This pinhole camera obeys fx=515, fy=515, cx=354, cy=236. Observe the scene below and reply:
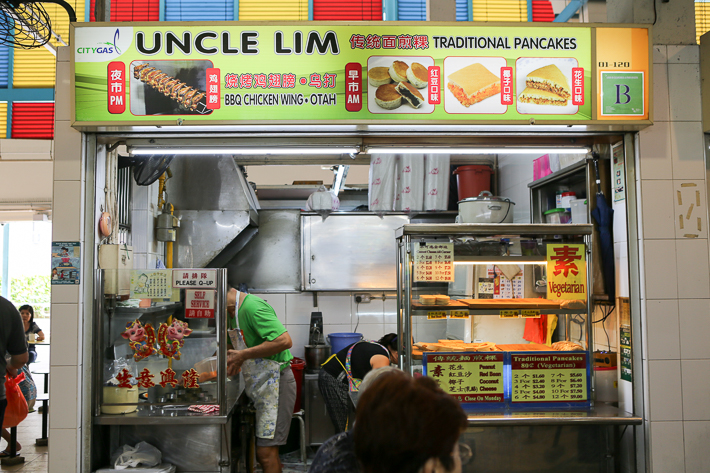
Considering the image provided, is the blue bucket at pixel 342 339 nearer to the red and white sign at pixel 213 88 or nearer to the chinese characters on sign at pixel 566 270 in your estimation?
the chinese characters on sign at pixel 566 270

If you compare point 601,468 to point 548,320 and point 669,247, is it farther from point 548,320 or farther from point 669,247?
point 669,247

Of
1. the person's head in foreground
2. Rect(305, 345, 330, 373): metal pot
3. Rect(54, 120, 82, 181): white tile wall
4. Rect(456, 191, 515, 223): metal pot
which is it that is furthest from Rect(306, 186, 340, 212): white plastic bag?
the person's head in foreground

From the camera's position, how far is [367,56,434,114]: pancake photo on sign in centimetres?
305

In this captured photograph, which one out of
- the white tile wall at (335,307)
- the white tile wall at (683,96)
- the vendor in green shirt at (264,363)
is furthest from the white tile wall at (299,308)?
the white tile wall at (683,96)

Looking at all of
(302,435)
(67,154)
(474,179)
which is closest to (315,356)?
A: (302,435)

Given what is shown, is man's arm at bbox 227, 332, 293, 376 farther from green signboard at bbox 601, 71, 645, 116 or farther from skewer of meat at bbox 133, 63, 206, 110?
green signboard at bbox 601, 71, 645, 116

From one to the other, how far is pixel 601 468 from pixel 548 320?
3.36 ft

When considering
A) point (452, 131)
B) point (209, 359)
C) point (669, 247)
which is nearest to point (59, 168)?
point (209, 359)

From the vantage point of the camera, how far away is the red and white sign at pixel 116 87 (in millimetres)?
3029

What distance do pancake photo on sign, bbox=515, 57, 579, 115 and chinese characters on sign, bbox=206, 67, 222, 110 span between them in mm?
1790

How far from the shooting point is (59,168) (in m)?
3.18

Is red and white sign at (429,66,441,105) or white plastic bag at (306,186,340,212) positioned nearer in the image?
red and white sign at (429,66,441,105)

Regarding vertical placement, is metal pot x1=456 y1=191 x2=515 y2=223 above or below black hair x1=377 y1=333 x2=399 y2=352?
above

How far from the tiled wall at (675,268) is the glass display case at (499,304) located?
1.25 feet
